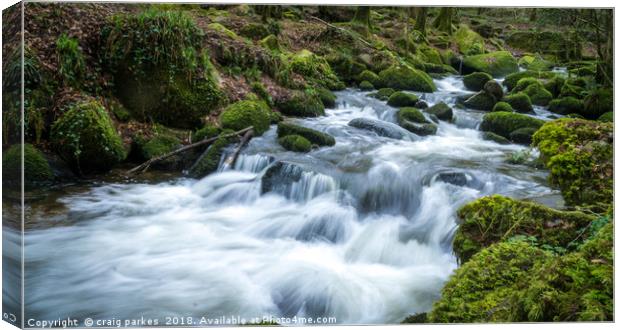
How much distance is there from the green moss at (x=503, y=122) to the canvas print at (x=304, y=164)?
24 mm

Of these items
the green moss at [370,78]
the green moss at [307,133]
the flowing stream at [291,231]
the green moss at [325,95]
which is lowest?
the flowing stream at [291,231]

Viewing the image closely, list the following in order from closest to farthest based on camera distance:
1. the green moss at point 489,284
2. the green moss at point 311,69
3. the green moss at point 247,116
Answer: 1. the green moss at point 489,284
2. the green moss at point 247,116
3. the green moss at point 311,69

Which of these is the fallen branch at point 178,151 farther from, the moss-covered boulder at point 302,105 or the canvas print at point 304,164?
the moss-covered boulder at point 302,105

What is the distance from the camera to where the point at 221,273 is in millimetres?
3705

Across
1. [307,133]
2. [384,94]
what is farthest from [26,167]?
[384,94]

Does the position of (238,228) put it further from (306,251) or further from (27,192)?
(27,192)

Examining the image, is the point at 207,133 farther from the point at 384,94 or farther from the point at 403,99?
the point at 403,99

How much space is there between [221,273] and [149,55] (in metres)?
2.28

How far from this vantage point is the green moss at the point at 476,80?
15.0 feet

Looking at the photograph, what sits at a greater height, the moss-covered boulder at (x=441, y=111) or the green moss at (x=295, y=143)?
the moss-covered boulder at (x=441, y=111)

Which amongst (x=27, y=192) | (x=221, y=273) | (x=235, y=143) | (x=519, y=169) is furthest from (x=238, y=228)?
(x=519, y=169)

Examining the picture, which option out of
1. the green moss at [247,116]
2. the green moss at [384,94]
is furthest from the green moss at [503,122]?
the green moss at [247,116]

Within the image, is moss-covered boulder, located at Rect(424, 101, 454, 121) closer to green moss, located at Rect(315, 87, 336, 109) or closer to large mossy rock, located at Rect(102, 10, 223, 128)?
→ green moss, located at Rect(315, 87, 336, 109)

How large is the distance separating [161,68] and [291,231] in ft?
6.69
